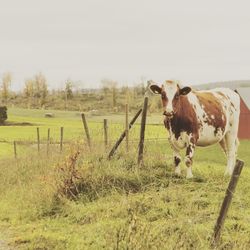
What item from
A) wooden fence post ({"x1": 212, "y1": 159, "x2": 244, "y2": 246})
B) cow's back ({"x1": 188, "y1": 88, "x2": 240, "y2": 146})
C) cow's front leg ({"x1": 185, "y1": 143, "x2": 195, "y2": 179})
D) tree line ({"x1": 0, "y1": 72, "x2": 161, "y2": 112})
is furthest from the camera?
tree line ({"x1": 0, "y1": 72, "x2": 161, "y2": 112})

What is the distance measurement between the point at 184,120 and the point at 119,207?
3.19 m

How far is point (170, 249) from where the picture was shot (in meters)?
6.88

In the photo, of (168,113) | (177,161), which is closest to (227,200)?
(168,113)

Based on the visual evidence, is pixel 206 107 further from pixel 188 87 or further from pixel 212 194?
pixel 212 194

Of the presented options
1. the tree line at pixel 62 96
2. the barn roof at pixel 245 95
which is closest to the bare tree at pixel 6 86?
the tree line at pixel 62 96

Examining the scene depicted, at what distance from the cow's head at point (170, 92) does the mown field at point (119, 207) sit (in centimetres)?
175

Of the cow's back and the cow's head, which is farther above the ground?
the cow's head

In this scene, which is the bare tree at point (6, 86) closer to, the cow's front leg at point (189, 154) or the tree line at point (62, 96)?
the tree line at point (62, 96)

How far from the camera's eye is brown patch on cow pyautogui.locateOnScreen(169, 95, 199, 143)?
1182 centimetres

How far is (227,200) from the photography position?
23.3 ft

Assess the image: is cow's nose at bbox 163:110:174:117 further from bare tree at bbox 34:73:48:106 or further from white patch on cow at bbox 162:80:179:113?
bare tree at bbox 34:73:48:106

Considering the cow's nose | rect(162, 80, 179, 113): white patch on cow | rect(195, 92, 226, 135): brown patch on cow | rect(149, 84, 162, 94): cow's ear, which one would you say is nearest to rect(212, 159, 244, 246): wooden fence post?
the cow's nose

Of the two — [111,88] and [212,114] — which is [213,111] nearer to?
[212,114]

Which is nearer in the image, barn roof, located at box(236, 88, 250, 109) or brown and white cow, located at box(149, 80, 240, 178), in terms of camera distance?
brown and white cow, located at box(149, 80, 240, 178)
